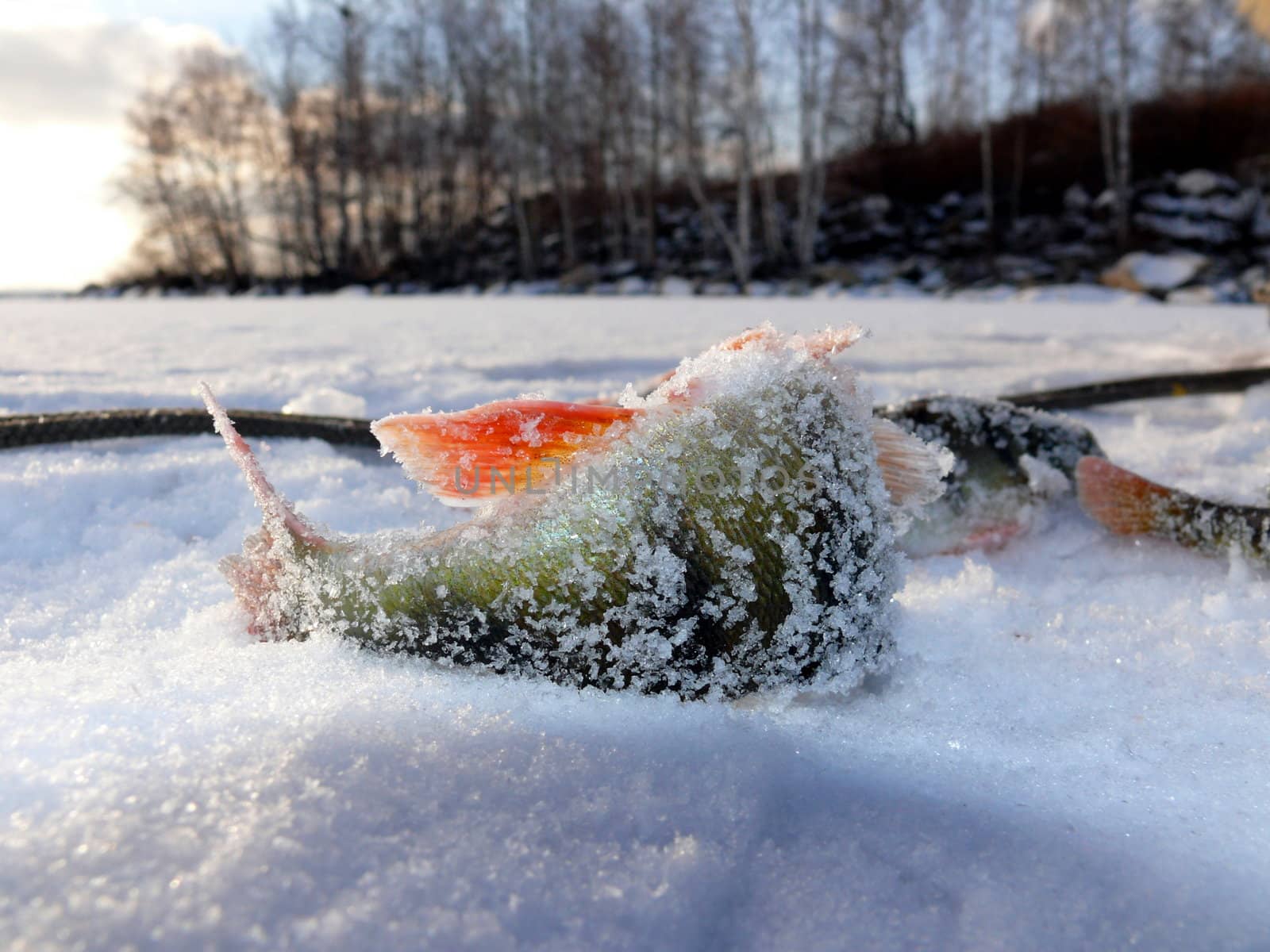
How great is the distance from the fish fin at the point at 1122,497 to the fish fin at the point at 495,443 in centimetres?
111

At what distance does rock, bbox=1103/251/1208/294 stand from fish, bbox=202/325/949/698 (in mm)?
14235

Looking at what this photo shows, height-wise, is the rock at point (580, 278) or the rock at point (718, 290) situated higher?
the rock at point (580, 278)

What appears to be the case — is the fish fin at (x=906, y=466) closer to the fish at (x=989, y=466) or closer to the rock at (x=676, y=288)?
the fish at (x=989, y=466)

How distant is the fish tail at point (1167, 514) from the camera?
155 cm

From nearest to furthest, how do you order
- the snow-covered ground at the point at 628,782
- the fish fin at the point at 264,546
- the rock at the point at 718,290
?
the snow-covered ground at the point at 628,782 → the fish fin at the point at 264,546 → the rock at the point at 718,290

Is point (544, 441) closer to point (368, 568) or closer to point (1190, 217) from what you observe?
point (368, 568)

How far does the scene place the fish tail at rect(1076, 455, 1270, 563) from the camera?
1.55 m

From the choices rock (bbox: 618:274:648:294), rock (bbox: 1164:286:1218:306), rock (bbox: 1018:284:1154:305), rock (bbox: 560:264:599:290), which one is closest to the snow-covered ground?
rock (bbox: 1018:284:1154:305)

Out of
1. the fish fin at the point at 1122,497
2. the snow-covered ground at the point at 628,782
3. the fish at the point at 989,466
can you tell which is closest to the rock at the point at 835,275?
the fish at the point at 989,466

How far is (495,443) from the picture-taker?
981 mm

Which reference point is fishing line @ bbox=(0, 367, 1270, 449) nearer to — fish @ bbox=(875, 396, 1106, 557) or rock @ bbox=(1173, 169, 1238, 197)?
fish @ bbox=(875, 396, 1106, 557)

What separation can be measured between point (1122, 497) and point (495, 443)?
50.5 inches

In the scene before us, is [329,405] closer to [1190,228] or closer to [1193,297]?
[1193,297]

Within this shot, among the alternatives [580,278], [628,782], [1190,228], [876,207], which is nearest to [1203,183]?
[1190,228]
